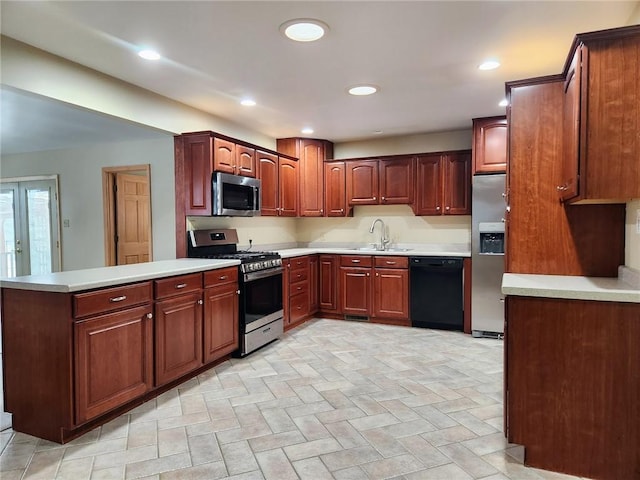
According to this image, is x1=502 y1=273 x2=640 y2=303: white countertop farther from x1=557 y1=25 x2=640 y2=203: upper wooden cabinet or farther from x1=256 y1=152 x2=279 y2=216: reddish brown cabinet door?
x1=256 y1=152 x2=279 y2=216: reddish brown cabinet door

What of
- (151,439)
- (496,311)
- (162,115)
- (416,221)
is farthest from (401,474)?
(416,221)

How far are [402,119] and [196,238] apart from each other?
2618 millimetres

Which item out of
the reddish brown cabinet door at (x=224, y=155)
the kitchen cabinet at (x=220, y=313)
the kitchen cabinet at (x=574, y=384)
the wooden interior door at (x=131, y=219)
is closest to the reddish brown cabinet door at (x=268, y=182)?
the reddish brown cabinet door at (x=224, y=155)

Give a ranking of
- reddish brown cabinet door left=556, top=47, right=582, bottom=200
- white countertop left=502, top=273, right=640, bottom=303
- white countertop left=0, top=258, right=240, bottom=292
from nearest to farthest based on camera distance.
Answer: white countertop left=502, top=273, right=640, bottom=303 → reddish brown cabinet door left=556, top=47, right=582, bottom=200 → white countertop left=0, top=258, right=240, bottom=292

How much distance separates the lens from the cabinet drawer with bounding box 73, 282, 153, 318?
2320 millimetres

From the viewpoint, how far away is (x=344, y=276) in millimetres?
5223

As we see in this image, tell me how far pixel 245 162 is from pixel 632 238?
3448 millimetres

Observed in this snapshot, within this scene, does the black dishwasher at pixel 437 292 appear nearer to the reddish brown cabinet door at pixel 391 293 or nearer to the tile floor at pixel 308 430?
the reddish brown cabinet door at pixel 391 293

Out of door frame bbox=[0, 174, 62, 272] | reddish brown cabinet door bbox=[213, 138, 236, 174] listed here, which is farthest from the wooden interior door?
reddish brown cabinet door bbox=[213, 138, 236, 174]

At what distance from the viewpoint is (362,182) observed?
5430 mm

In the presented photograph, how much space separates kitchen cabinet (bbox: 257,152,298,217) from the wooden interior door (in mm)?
1567

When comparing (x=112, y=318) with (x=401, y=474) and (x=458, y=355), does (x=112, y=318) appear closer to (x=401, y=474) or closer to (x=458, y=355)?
(x=401, y=474)

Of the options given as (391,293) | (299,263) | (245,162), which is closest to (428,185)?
(391,293)

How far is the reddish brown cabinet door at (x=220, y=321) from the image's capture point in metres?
3.40
